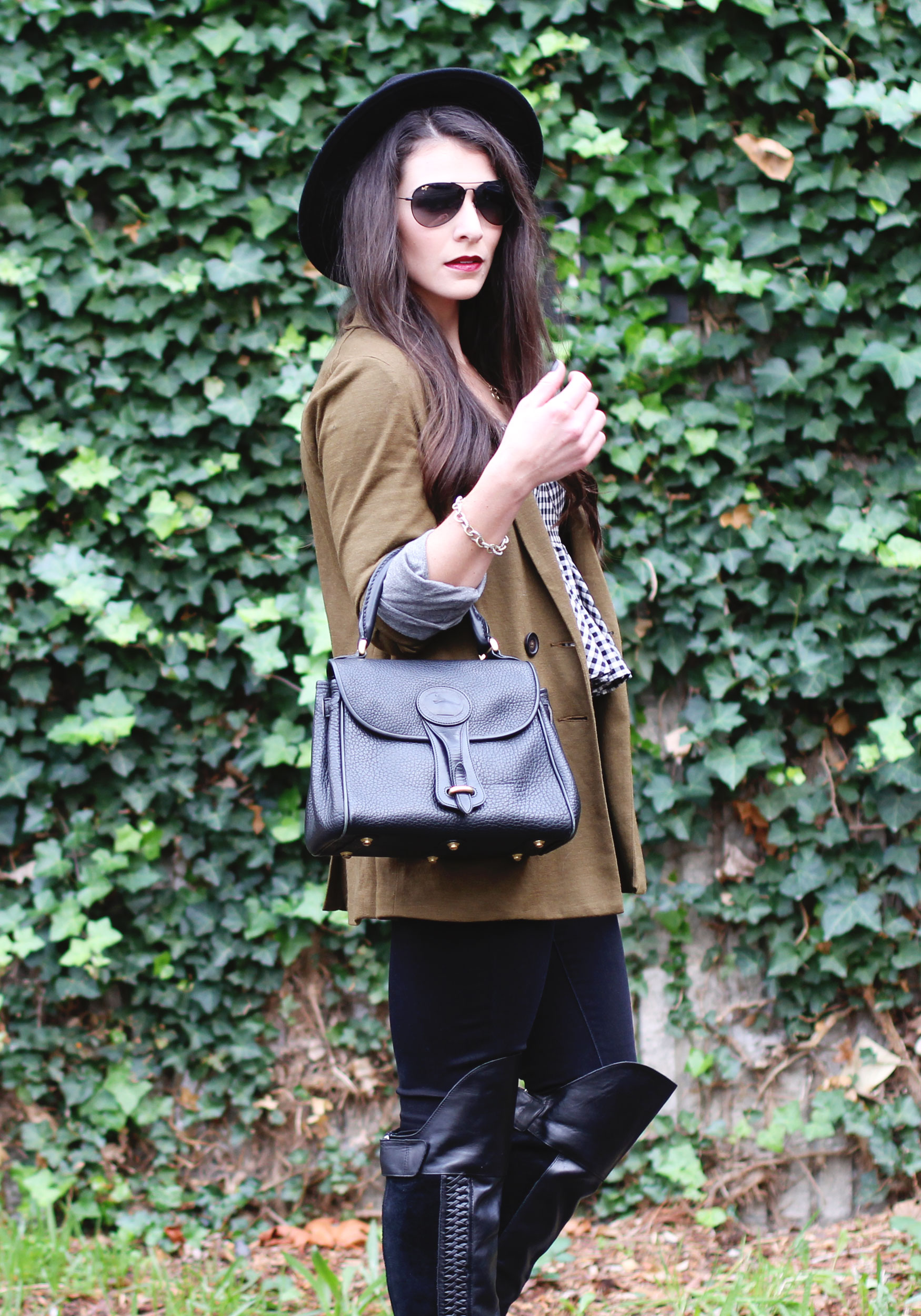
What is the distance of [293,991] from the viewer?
269 centimetres

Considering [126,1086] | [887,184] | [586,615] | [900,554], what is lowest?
[126,1086]

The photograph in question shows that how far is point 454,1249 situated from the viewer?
1338 millimetres

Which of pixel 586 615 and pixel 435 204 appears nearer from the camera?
pixel 435 204

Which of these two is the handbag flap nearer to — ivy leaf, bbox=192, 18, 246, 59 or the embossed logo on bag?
the embossed logo on bag

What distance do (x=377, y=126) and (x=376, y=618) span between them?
77 centimetres

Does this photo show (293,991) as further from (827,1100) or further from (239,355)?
(239,355)

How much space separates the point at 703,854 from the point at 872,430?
1.09 meters

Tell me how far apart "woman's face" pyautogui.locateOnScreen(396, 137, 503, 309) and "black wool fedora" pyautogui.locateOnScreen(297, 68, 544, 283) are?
88 millimetres

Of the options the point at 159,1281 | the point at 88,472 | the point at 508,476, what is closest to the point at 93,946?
the point at 159,1281

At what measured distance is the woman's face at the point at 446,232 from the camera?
1.50 meters

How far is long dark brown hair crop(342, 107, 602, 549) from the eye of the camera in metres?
1.36

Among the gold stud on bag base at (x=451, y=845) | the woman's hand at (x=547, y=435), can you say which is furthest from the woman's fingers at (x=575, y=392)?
the gold stud on bag base at (x=451, y=845)

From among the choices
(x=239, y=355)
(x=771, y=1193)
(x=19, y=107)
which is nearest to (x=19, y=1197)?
(x=771, y=1193)

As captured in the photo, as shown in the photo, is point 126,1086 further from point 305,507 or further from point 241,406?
point 241,406
